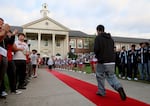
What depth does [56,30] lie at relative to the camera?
2608 inches

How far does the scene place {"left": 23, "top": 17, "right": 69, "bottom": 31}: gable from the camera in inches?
2508

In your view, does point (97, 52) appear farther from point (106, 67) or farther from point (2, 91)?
point (2, 91)

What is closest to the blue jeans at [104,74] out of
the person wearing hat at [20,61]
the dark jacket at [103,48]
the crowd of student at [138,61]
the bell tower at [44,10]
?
the dark jacket at [103,48]

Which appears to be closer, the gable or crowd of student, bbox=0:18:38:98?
crowd of student, bbox=0:18:38:98

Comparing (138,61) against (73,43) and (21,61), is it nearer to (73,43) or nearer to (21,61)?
(21,61)

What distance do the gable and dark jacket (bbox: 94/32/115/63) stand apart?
192ft

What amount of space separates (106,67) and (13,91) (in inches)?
112

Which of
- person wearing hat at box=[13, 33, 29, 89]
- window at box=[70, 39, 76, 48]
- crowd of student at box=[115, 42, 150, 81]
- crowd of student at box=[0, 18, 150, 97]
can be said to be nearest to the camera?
crowd of student at box=[0, 18, 150, 97]

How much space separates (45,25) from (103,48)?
196 feet

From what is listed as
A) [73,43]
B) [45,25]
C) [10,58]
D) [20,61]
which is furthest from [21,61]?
[73,43]

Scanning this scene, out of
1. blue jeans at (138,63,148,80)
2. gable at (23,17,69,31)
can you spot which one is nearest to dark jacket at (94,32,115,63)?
blue jeans at (138,63,148,80)

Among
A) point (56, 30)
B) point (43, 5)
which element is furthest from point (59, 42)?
point (43, 5)

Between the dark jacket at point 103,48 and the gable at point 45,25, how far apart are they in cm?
5851

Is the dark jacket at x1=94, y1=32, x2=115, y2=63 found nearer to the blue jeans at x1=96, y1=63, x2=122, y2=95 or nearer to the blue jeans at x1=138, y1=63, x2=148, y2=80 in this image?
the blue jeans at x1=96, y1=63, x2=122, y2=95
